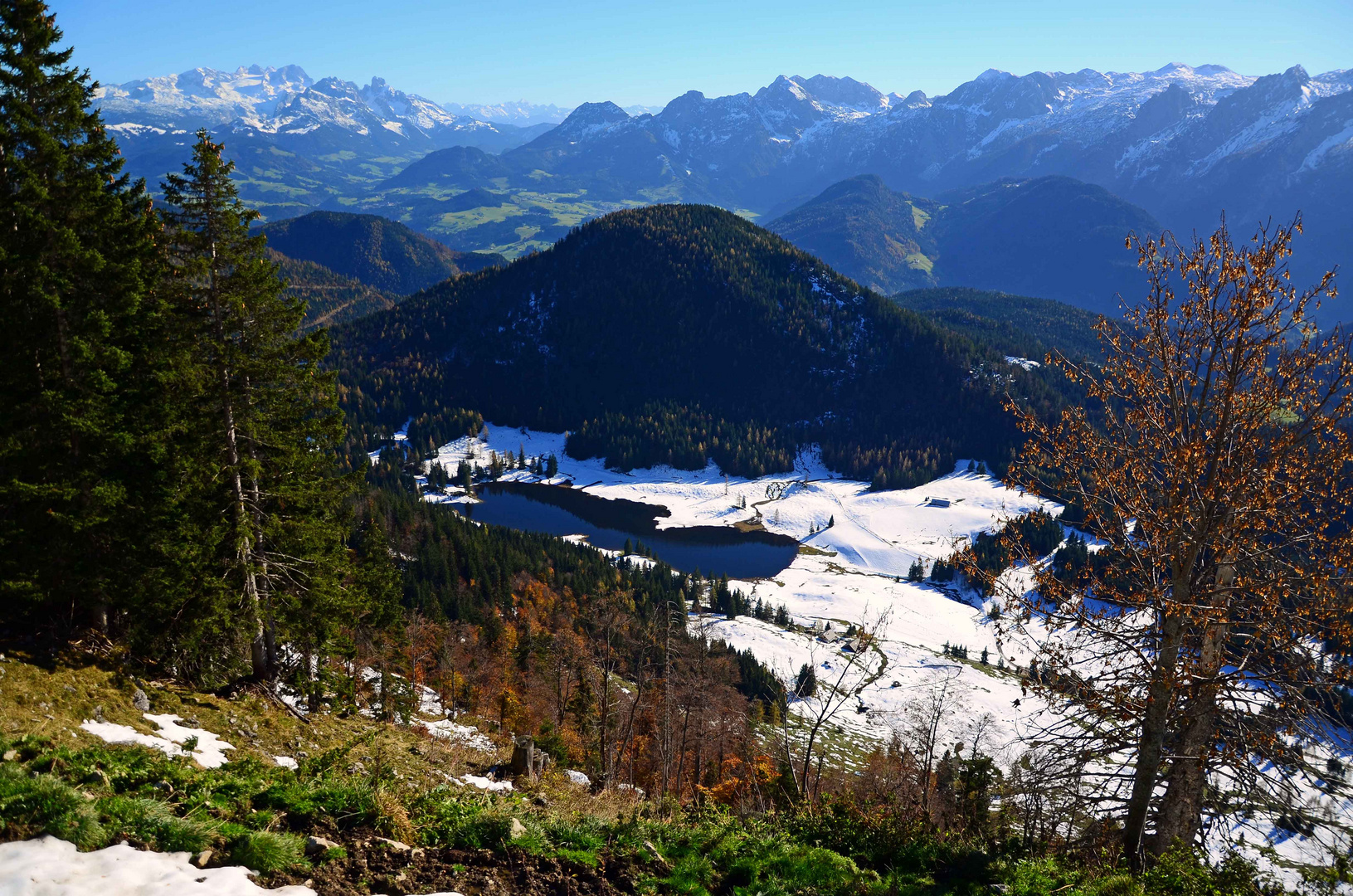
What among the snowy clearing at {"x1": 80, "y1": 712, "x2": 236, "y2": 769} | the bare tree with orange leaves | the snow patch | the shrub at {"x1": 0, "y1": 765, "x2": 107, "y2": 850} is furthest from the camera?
the snow patch

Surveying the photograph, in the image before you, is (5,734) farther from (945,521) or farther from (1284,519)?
(945,521)

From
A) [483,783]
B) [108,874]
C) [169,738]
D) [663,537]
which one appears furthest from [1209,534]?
[663,537]

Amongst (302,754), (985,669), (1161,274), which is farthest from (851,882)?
(985,669)

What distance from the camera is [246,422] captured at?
2245 cm

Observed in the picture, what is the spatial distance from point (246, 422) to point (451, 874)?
17.0 m

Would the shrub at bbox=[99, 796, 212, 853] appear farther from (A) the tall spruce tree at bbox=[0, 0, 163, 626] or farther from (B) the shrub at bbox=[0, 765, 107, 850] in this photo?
(A) the tall spruce tree at bbox=[0, 0, 163, 626]

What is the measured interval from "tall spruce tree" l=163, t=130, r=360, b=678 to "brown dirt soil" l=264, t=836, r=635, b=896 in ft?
42.6

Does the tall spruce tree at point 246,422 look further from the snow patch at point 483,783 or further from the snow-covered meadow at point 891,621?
the snow-covered meadow at point 891,621

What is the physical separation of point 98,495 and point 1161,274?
2617cm

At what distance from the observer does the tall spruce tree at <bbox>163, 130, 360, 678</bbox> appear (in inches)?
847

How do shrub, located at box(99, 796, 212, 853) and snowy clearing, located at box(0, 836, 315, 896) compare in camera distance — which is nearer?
snowy clearing, located at box(0, 836, 315, 896)

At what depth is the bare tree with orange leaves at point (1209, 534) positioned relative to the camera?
43.3 feet

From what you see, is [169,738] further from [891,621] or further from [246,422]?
[891,621]

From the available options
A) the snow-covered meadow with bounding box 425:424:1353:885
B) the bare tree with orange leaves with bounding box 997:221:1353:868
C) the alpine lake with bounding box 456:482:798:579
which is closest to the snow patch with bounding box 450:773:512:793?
the bare tree with orange leaves with bounding box 997:221:1353:868
